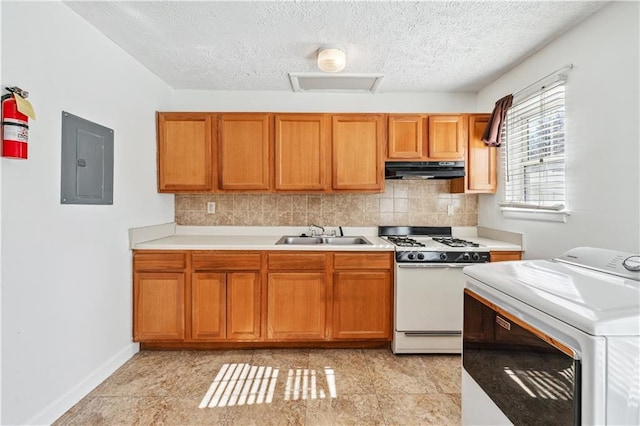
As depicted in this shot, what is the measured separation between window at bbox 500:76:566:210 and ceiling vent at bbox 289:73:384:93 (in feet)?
3.96

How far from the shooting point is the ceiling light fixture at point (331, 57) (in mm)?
2354

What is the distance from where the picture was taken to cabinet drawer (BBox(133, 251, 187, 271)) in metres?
2.67

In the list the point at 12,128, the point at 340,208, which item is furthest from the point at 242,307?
the point at 12,128

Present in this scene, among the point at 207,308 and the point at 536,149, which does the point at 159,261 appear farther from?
the point at 536,149

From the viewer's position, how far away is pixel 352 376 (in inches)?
93.3

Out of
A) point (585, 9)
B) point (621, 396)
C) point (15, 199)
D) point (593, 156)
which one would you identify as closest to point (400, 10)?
point (585, 9)

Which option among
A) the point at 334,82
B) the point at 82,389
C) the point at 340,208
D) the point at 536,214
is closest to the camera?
the point at 82,389

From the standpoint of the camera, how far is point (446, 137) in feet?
A: 10.0

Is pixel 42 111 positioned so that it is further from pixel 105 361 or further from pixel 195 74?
pixel 105 361

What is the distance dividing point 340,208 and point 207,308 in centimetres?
156

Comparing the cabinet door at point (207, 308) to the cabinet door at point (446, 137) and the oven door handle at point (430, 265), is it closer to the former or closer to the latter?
the oven door handle at point (430, 265)

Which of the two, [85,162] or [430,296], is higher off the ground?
[85,162]

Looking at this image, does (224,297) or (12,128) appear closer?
(12,128)

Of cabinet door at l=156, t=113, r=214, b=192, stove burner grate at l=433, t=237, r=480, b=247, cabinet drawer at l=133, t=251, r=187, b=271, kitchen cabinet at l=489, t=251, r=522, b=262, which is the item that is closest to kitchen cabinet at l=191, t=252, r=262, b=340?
cabinet drawer at l=133, t=251, r=187, b=271
